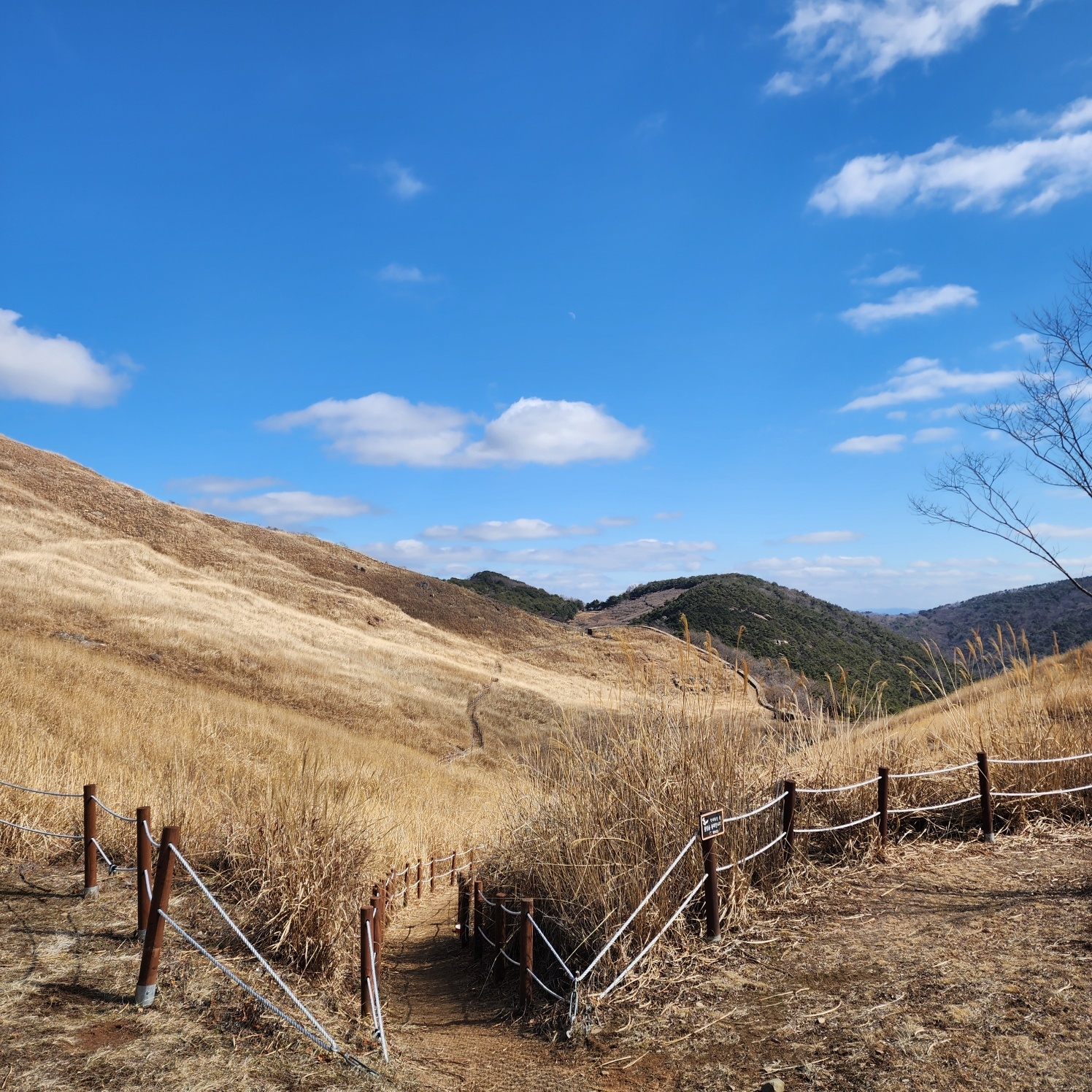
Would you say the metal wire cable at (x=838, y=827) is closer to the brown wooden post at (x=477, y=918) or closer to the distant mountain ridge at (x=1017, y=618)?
the brown wooden post at (x=477, y=918)

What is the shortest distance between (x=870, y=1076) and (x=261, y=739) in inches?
605

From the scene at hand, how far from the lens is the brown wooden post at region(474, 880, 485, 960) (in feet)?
23.4

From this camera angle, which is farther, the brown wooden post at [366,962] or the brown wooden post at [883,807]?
the brown wooden post at [883,807]

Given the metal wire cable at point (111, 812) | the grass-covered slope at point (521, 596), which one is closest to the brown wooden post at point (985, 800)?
the metal wire cable at point (111, 812)

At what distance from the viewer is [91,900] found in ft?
22.4

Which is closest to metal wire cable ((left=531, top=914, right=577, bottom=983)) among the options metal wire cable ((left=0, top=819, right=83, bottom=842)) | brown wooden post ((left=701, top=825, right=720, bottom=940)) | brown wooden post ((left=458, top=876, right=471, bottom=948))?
brown wooden post ((left=701, top=825, right=720, bottom=940))

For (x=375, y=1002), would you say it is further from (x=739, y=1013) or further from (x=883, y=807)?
(x=883, y=807)

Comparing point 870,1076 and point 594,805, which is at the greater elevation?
point 594,805

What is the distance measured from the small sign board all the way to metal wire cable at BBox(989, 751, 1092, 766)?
3272 mm

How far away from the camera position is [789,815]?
6.21 metres

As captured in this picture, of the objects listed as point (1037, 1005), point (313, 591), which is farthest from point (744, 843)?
point (313, 591)

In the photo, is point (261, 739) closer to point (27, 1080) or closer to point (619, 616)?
point (27, 1080)

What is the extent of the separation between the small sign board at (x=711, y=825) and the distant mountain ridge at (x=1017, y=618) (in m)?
47.0

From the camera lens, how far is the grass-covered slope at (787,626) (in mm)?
49312
